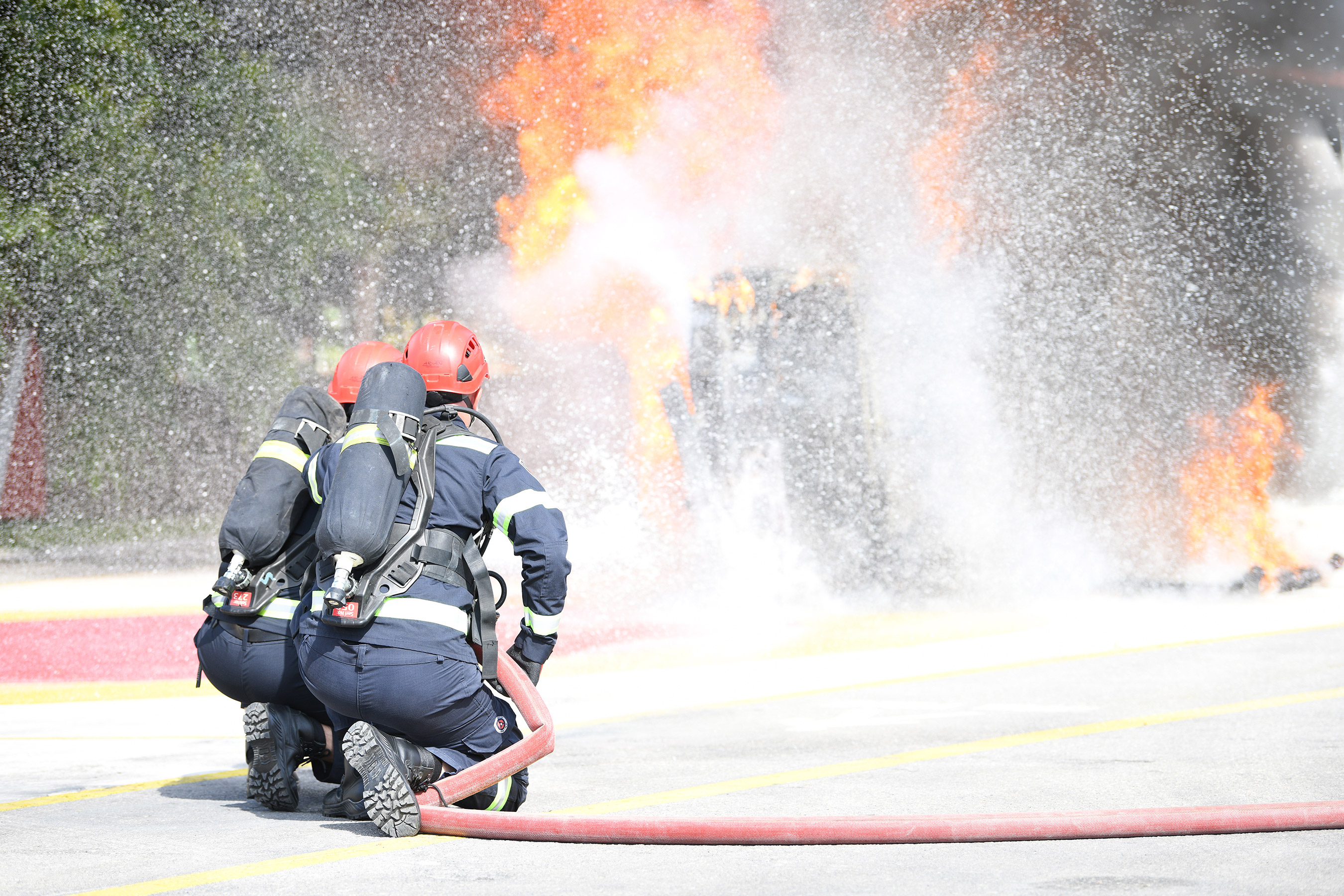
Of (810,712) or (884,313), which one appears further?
(884,313)

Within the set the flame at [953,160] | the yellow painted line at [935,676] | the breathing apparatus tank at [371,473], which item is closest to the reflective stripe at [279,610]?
the breathing apparatus tank at [371,473]

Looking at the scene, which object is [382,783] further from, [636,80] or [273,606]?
[636,80]

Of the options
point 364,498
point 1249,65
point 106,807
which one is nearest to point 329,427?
point 364,498

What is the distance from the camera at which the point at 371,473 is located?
406cm

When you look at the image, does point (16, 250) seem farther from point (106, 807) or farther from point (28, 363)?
point (106, 807)

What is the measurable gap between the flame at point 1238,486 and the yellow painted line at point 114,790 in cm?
911

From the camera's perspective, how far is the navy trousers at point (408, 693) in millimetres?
4055

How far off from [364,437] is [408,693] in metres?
0.72

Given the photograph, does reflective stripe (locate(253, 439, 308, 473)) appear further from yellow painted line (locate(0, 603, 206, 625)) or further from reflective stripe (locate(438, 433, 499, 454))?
yellow painted line (locate(0, 603, 206, 625))

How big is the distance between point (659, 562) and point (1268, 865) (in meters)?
9.74

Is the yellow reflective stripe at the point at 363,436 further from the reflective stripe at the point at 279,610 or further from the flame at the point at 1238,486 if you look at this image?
the flame at the point at 1238,486

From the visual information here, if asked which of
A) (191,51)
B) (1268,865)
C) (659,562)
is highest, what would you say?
(191,51)

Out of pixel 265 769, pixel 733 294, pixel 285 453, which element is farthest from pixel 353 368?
pixel 733 294

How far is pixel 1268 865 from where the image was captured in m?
3.54
